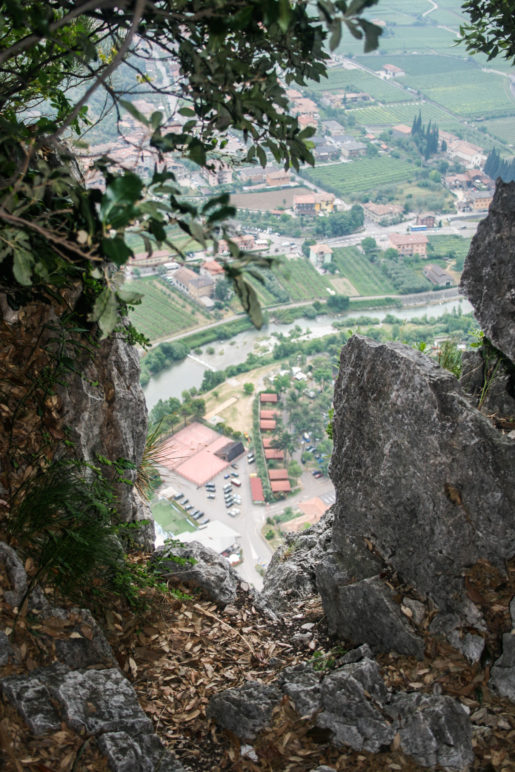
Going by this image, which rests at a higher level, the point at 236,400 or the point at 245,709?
the point at 245,709

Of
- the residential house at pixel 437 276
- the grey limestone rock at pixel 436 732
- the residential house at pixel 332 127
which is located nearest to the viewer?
the grey limestone rock at pixel 436 732

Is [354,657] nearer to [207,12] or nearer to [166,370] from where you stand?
[207,12]

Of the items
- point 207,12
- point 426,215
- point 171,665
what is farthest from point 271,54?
point 426,215

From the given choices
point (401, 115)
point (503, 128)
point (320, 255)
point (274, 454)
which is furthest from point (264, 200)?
point (503, 128)

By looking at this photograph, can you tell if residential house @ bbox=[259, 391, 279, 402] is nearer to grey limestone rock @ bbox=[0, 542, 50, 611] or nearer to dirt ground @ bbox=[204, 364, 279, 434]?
dirt ground @ bbox=[204, 364, 279, 434]

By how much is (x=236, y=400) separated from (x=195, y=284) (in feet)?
21.3

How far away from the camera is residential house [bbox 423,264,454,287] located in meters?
24.6

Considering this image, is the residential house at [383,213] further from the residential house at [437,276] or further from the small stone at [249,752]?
the small stone at [249,752]

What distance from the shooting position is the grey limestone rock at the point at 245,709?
3258 millimetres

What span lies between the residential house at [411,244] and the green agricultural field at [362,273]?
58.5 inches

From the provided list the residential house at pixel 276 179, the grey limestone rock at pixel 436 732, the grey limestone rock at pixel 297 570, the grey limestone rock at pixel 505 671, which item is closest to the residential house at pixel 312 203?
the residential house at pixel 276 179

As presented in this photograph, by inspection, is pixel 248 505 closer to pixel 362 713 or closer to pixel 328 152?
pixel 362 713

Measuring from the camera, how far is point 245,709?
329 cm

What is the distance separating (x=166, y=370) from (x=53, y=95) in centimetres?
1719
